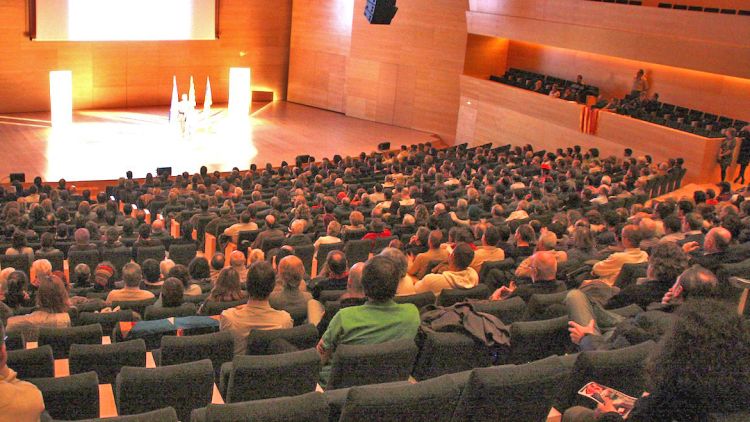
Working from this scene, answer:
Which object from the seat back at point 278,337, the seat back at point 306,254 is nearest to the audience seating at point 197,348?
the seat back at point 278,337

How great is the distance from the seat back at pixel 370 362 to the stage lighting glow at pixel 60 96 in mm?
17075

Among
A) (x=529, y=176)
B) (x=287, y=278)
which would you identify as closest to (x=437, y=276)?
(x=287, y=278)

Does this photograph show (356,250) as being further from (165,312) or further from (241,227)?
(165,312)

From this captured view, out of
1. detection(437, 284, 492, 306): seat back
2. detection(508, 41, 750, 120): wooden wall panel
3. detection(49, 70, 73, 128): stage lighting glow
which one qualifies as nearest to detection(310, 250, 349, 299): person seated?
detection(437, 284, 492, 306): seat back

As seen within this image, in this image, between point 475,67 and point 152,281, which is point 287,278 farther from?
point 475,67

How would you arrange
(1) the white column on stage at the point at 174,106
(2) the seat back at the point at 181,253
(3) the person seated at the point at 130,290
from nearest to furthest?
(3) the person seated at the point at 130,290, (2) the seat back at the point at 181,253, (1) the white column on stage at the point at 174,106

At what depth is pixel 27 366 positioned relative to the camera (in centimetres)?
457

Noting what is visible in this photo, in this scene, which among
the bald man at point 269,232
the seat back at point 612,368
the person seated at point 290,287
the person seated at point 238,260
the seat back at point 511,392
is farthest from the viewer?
the bald man at point 269,232

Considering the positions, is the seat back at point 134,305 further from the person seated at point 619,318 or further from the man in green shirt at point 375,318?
the person seated at point 619,318

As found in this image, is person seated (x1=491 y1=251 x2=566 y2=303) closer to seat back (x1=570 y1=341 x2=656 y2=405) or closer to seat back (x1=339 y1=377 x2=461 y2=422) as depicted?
seat back (x1=570 y1=341 x2=656 y2=405)

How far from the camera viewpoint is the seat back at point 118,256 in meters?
9.23

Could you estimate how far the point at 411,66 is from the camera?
24156 millimetres

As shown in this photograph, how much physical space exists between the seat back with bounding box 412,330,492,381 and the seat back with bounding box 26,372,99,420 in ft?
6.14

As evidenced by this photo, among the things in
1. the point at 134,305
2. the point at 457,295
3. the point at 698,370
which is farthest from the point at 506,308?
the point at 134,305
